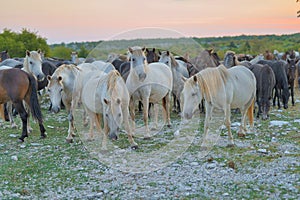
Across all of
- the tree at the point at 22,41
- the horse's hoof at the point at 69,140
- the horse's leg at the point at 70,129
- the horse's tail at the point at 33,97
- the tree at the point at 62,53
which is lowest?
the horse's hoof at the point at 69,140

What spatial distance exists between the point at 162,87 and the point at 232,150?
2436 millimetres

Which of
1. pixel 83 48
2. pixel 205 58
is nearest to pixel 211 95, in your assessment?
pixel 205 58

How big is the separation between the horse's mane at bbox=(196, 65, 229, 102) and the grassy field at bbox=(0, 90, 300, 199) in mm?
1047

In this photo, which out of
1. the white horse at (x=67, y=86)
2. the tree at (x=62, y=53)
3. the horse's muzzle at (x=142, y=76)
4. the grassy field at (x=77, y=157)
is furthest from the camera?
the tree at (x=62, y=53)

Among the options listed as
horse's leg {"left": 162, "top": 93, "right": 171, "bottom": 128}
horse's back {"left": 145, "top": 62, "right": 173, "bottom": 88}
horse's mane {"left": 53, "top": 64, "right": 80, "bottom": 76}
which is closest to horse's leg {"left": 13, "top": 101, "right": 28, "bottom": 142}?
horse's mane {"left": 53, "top": 64, "right": 80, "bottom": 76}

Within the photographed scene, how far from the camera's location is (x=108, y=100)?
19.7ft

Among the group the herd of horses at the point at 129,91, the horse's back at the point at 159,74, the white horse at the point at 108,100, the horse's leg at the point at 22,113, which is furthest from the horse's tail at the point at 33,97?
the horse's back at the point at 159,74

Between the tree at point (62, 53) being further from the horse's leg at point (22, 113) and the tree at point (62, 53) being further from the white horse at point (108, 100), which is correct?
the white horse at point (108, 100)

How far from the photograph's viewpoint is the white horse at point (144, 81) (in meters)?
7.43

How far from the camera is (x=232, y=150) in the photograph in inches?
260

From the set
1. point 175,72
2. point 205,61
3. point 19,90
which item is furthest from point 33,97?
point 205,61

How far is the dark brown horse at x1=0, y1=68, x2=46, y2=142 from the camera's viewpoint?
7805 mm

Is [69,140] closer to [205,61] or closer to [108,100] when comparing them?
[108,100]

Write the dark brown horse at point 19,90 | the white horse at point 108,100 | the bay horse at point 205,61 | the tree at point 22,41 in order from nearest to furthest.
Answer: the white horse at point 108,100, the dark brown horse at point 19,90, the bay horse at point 205,61, the tree at point 22,41
